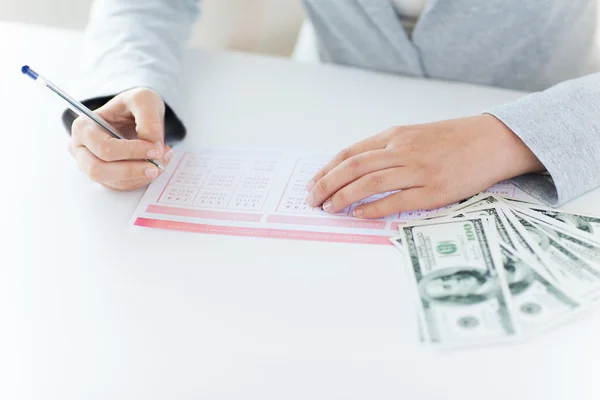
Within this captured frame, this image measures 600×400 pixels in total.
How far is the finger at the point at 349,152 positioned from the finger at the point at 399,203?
79 mm

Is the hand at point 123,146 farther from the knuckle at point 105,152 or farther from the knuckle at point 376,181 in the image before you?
the knuckle at point 376,181

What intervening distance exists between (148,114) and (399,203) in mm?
359

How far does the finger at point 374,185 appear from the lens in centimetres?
74

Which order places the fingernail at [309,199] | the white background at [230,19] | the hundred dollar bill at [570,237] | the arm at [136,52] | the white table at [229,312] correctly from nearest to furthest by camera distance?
the white table at [229,312] < the hundred dollar bill at [570,237] < the fingernail at [309,199] < the arm at [136,52] < the white background at [230,19]

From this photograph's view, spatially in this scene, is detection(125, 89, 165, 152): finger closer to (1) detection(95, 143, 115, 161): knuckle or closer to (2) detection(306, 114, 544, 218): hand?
(1) detection(95, 143, 115, 161): knuckle

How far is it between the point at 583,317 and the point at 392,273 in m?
0.19

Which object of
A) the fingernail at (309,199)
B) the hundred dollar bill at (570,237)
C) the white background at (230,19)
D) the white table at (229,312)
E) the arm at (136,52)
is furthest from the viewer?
the white background at (230,19)

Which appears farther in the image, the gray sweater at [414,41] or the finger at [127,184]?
the gray sweater at [414,41]

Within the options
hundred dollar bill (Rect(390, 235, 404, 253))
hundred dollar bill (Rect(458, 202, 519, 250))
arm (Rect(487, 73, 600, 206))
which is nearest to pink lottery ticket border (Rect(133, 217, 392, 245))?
hundred dollar bill (Rect(390, 235, 404, 253))

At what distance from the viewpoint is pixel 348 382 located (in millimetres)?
562

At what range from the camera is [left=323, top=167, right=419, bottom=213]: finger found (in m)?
0.74

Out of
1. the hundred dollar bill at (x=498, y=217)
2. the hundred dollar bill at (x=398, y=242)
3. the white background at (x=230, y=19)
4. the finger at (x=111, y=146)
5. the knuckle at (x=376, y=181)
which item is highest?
the white background at (x=230, y=19)

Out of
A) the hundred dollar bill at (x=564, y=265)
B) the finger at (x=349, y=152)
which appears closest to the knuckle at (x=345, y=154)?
the finger at (x=349, y=152)

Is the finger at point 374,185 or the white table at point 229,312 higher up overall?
the finger at point 374,185
